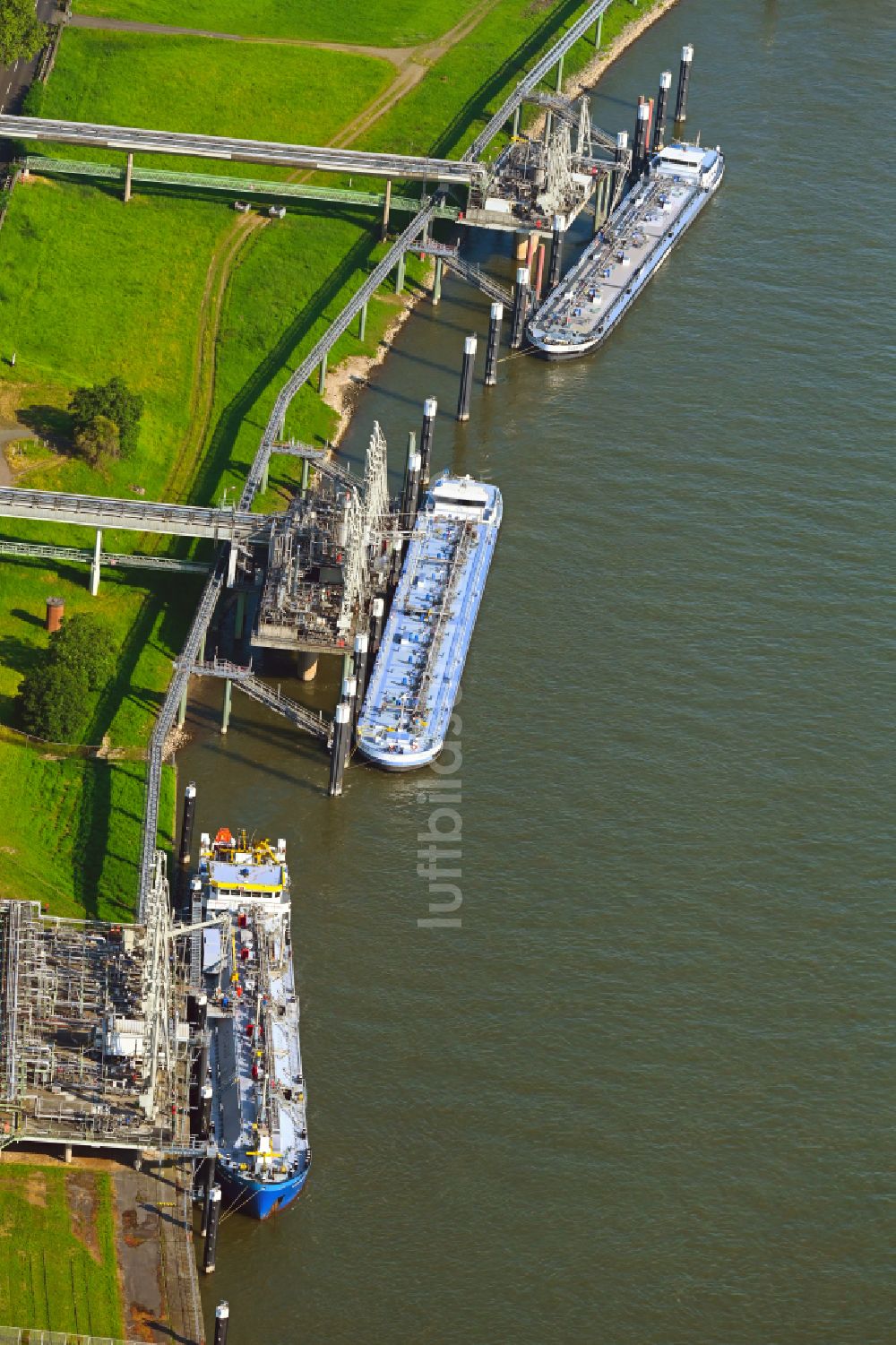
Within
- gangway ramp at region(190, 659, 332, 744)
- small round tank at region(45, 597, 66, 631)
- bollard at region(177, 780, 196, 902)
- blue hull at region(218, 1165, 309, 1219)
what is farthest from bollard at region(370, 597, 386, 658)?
blue hull at region(218, 1165, 309, 1219)

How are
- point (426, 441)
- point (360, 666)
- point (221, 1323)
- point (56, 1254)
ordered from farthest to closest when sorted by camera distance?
point (426, 441)
point (360, 666)
point (56, 1254)
point (221, 1323)

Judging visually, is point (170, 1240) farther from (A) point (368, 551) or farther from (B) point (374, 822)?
(A) point (368, 551)

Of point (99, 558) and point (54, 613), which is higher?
point (99, 558)

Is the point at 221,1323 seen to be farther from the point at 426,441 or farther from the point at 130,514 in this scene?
the point at 426,441

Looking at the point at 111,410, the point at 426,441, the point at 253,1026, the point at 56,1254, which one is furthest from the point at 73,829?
the point at 426,441

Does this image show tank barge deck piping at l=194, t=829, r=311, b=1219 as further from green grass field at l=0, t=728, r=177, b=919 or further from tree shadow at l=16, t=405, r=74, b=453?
tree shadow at l=16, t=405, r=74, b=453

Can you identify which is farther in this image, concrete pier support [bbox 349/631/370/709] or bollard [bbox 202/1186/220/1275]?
concrete pier support [bbox 349/631/370/709]
